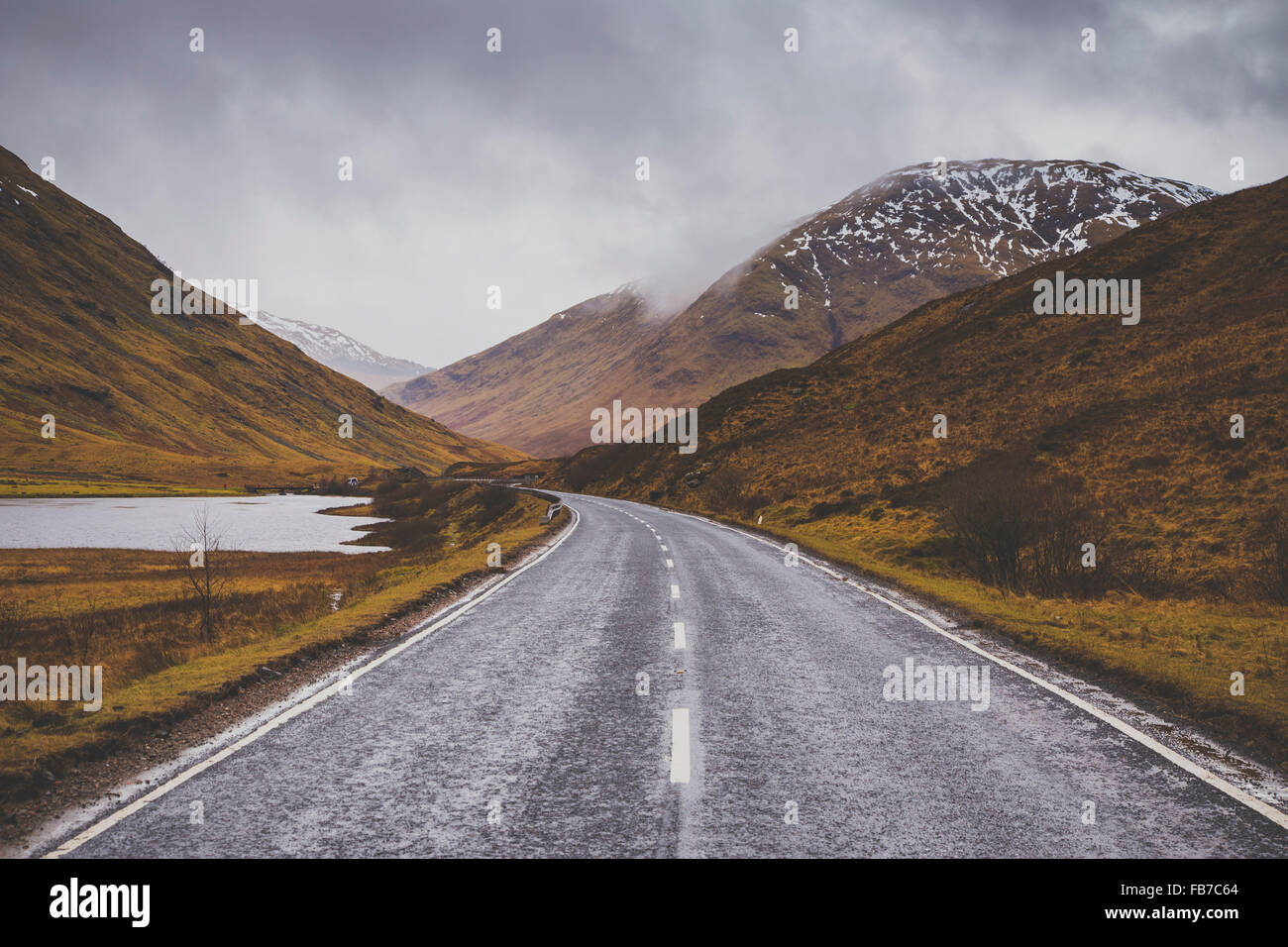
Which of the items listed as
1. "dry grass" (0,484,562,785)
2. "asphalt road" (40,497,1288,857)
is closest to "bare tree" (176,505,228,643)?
"dry grass" (0,484,562,785)

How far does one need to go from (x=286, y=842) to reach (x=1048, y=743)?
5.53 m

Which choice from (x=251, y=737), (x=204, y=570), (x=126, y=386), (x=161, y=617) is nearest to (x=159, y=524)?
(x=204, y=570)

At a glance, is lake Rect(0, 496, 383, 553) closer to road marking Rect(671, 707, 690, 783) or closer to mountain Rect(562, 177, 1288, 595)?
mountain Rect(562, 177, 1288, 595)

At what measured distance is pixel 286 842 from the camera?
4035 millimetres

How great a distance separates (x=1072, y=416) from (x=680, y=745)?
31.6 metres

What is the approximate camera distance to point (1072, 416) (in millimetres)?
31094

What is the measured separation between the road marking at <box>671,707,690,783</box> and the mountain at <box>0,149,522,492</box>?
90820 mm

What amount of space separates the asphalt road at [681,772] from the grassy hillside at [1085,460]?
2.15 metres

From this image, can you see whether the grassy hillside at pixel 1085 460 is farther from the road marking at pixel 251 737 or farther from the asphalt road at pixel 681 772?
the road marking at pixel 251 737

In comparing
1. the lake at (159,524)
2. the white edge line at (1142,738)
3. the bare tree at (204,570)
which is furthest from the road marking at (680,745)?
the lake at (159,524)

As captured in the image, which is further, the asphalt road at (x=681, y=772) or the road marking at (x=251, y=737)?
the road marking at (x=251, y=737)

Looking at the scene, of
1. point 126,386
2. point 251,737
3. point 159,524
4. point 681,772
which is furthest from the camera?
point 126,386

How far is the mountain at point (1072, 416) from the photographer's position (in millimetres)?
20906

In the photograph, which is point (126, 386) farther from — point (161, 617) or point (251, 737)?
point (251, 737)
